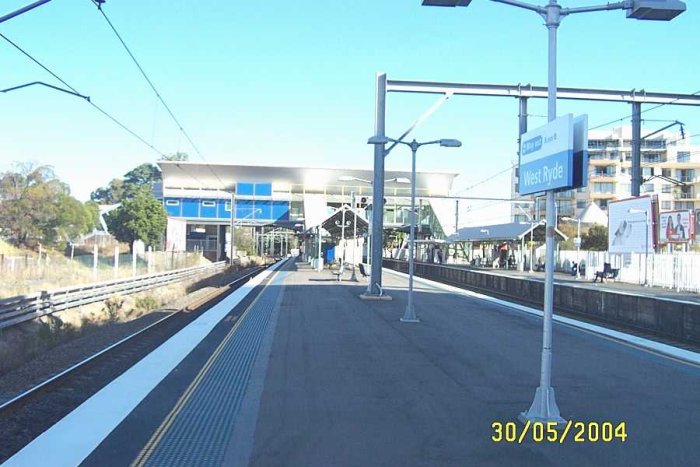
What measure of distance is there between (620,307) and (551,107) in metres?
13.9

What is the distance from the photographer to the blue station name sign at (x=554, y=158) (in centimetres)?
664

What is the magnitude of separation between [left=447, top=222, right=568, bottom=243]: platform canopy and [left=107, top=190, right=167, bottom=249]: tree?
98.1ft

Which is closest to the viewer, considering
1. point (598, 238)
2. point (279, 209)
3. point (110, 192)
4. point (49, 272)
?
point (49, 272)

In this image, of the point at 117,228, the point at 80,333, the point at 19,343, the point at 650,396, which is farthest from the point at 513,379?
the point at 117,228

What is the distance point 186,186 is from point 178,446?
3391 inches

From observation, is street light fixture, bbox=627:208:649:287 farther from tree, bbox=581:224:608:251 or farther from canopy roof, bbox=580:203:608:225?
tree, bbox=581:224:608:251

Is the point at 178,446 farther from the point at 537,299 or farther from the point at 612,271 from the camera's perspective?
the point at 612,271

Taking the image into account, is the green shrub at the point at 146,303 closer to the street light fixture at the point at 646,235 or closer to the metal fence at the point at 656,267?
the metal fence at the point at 656,267

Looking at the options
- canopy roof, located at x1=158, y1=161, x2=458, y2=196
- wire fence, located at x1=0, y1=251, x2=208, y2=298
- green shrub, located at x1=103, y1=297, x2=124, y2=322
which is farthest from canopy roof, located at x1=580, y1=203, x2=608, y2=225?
green shrub, located at x1=103, y1=297, x2=124, y2=322

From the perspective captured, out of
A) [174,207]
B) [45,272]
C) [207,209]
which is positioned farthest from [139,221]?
[45,272]

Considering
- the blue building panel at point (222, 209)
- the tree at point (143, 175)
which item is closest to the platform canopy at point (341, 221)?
the blue building panel at point (222, 209)

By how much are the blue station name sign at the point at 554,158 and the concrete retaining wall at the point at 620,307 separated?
9851 mm

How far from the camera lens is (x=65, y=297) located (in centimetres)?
2270

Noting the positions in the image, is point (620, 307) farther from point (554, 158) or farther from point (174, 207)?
point (174, 207)
